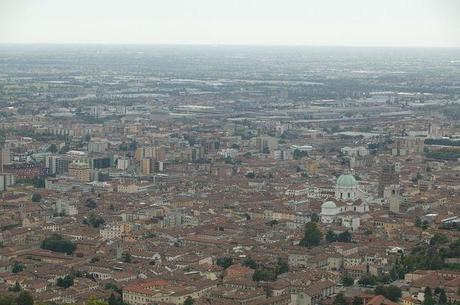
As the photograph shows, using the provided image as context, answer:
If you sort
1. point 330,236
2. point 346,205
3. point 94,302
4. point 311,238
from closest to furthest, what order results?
point 94,302
point 311,238
point 330,236
point 346,205

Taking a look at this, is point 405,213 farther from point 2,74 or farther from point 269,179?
point 2,74

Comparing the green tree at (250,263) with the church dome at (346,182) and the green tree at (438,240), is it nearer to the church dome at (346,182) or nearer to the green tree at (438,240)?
the green tree at (438,240)

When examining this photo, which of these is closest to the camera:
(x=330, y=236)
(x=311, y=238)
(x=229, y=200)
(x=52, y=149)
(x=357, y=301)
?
(x=357, y=301)

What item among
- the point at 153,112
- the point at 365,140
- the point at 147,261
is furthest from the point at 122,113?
the point at 147,261

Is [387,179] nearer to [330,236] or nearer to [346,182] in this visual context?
[346,182]

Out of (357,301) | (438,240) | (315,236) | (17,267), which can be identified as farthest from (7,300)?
(438,240)

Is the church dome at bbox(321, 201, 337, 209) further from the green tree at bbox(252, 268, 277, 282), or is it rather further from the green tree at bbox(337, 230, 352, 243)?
the green tree at bbox(252, 268, 277, 282)

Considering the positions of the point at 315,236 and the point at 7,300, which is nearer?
the point at 7,300

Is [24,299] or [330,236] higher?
[24,299]

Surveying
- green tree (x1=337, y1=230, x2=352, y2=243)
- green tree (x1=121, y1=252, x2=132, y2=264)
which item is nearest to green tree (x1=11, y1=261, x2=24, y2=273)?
green tree (x1=121, y1=252, x2=132, y2=264)
